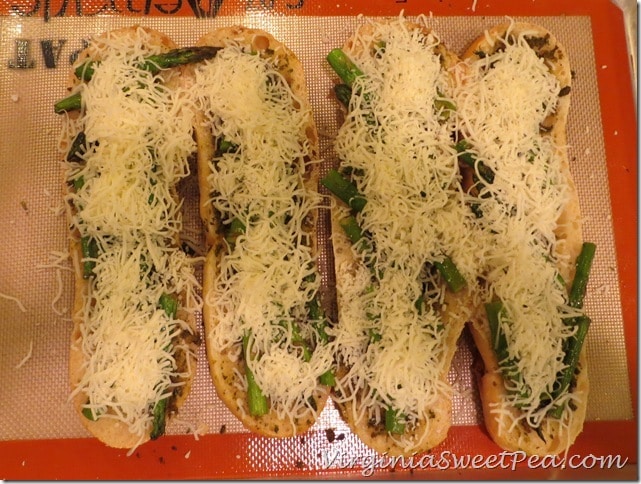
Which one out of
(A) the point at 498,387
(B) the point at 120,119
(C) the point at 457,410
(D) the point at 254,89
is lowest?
(C) the point at 457,410

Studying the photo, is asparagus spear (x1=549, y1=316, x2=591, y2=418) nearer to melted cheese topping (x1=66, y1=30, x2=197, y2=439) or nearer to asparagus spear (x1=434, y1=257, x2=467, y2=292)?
asparagus spear (x1=434, y1=257, x2=467, y2=292)

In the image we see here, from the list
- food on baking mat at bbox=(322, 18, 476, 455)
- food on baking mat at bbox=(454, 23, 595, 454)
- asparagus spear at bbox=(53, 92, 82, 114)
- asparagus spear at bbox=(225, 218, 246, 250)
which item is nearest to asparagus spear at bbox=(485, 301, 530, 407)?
food on baking mat at bbox=(454, 23, 595, 454)

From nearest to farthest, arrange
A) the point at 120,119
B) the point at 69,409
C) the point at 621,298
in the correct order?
the point at 120,119, the point at 69,409, the point at 621,298

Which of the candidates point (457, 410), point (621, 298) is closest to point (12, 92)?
point (457, 410)

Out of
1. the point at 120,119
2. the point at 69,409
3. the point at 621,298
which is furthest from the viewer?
the point at 621,298

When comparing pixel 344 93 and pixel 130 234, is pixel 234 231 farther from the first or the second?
pixel 344 93

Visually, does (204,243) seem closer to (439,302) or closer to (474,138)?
(439,302)
